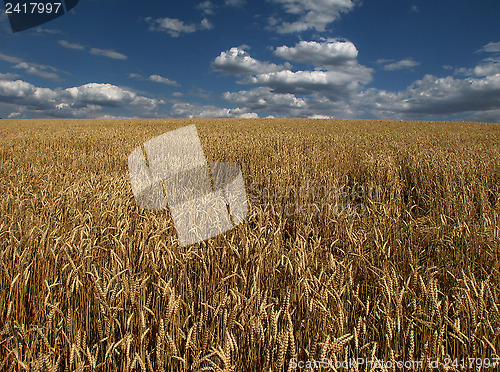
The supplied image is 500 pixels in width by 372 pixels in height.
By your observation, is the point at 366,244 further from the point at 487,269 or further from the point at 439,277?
the point at 487,269

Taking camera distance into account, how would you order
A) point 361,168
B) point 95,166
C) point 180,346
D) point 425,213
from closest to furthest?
point 180,346, point 425,213, point 361,168, point 95,166

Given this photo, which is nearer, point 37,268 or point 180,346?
point 180,346

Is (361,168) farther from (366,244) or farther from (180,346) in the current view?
(180,346)

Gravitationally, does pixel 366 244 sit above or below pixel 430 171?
below

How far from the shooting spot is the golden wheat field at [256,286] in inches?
47.7

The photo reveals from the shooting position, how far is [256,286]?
5.31 ft

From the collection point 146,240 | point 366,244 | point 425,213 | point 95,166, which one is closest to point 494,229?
point 366,244

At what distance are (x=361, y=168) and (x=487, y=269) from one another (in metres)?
3.24

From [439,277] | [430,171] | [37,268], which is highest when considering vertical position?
[430,171]

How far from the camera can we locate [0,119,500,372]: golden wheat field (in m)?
1.21

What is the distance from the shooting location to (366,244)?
94.6 inches

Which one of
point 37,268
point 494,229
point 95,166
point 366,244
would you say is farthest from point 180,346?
point 95,166

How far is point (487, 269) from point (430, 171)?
275cm

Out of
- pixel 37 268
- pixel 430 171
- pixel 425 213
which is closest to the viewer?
pixel 37 268
